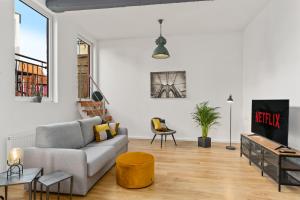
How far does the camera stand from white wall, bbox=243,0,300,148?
3046 millimetres

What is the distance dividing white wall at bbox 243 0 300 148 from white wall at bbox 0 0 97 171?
4.39m

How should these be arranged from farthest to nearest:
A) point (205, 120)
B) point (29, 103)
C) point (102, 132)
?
1. point (205, 120)
2. point (102, 132)
3. point (29, 103)

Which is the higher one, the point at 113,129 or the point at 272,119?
the point at 272,119

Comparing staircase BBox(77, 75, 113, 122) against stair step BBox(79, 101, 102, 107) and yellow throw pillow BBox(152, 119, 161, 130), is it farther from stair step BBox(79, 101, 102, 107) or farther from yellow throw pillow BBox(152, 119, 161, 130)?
yellow throw pillow BBox(152, 119, 161, 130)

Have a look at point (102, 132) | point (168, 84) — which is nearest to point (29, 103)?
point (102, 132)

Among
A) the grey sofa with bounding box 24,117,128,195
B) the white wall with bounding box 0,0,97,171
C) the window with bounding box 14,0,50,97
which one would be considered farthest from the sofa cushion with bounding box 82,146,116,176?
the window with bounding box 14,0,50,97

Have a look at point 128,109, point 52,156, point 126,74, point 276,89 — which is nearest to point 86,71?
point 126,74

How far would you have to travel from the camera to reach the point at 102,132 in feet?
12.7

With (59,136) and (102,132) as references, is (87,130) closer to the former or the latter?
(102,132)

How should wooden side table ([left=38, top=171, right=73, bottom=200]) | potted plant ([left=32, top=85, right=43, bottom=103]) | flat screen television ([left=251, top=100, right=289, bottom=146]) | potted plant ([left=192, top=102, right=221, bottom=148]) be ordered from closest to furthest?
wooden side table ([left=38, top=171, right=73, bottom=200])
flat screen television ([left=251, top=100, right=289, bottom=146])
potted plant ([left=32, top=85, right=43, bottom=103])
potted plant ([left=192, top=102, right=221, bottom=148])

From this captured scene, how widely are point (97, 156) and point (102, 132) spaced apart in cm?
108

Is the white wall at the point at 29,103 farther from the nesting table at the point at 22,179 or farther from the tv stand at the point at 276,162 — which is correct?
the tv stand at the point at 276,162

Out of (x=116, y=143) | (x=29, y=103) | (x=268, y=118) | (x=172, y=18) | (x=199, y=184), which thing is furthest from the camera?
(x=172, y=18)

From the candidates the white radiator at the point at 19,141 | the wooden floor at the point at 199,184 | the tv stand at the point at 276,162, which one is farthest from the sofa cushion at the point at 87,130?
the tv stand at the point at 276,162
